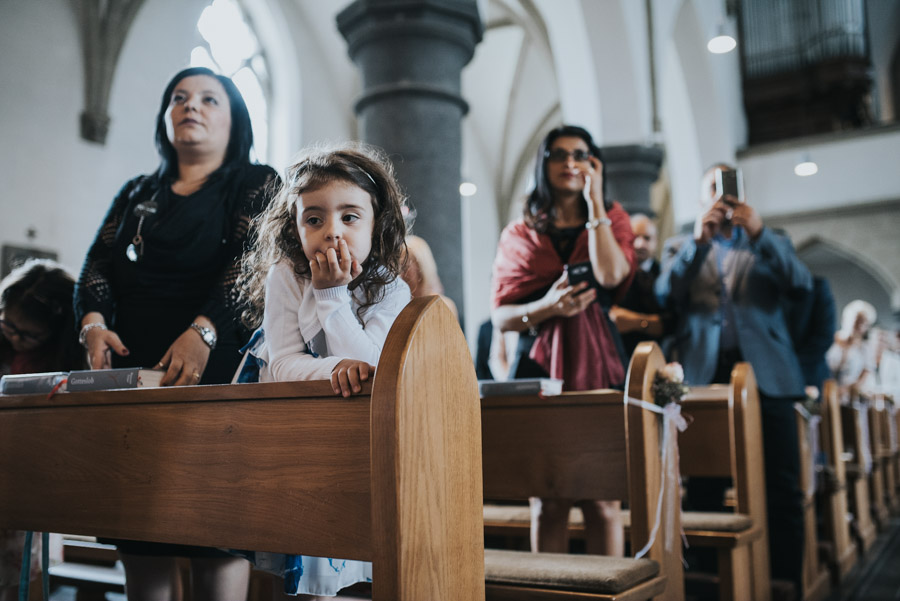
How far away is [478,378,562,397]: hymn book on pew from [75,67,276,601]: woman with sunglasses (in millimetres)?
697

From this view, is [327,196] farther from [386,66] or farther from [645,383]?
[386,66]

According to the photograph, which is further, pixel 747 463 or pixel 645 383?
pixel 747 463

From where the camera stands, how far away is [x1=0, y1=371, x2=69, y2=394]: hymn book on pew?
1796 millimetres

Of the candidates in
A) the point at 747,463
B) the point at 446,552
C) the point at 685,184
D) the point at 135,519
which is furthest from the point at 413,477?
the point at 685,184

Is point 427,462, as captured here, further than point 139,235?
No

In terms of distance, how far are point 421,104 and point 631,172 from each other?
3623 millimetres

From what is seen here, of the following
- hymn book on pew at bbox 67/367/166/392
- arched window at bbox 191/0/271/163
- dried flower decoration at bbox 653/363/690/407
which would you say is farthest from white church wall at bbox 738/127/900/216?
hymn book on pew at bbox 67/367/166/392

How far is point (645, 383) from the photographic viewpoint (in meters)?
2.17

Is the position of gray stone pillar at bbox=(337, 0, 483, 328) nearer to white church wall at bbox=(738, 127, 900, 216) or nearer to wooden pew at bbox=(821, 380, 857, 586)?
wooden pew at bbox=(821, 380, 857, 586)

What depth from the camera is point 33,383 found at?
1.84 metres

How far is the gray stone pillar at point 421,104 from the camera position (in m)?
3.85

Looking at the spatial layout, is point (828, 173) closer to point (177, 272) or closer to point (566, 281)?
point (566, 281)

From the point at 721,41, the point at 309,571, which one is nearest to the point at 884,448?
the point at 721,41

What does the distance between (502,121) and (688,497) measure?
11.5 m
